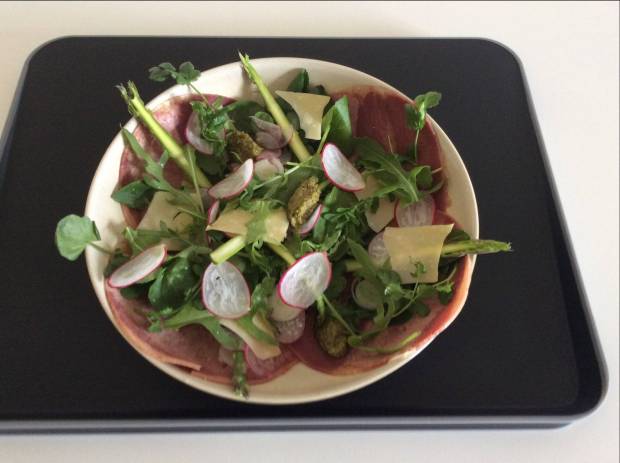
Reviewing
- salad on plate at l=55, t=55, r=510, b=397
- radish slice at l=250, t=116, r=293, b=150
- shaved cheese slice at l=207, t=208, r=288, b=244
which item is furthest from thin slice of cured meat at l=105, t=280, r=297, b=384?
radish slice at l=250, t=116, r=293, b=150

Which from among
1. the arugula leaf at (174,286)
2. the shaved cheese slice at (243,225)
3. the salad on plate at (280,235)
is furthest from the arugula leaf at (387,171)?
the arugula leaf at (174,286)

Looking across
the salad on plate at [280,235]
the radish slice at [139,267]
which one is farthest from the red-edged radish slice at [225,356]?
the radish slice at [139,267]

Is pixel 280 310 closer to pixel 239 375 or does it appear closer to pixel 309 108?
pixel 239 375

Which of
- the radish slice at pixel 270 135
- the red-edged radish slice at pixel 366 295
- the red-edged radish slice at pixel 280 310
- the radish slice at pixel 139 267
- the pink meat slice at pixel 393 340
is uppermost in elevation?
the radish slice at pixel 270 135

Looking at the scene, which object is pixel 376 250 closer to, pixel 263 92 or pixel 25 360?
pixel 263 92

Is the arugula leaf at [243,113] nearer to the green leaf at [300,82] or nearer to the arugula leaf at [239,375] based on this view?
the green leaf at [300,82]

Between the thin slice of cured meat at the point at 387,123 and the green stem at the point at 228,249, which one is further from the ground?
the thin slice of cured meat at the point at 387,123

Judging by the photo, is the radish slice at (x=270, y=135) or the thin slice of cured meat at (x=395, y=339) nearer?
the thin slice of cured meat at (x=395, y=339)

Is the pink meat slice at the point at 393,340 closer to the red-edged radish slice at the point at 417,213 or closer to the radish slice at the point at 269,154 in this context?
the red-edged radish slice at the point at 417,213
